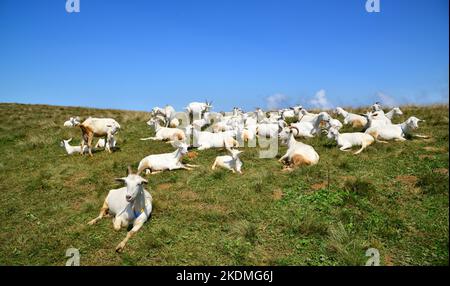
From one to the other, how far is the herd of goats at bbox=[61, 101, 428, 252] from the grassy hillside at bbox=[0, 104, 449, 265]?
52cm

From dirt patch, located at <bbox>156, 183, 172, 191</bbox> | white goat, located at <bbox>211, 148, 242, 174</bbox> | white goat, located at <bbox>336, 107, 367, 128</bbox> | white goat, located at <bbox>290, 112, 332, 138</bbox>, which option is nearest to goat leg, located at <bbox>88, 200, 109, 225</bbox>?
dirt patch, located at <bbox>156, 183, 172, 191</bbox>

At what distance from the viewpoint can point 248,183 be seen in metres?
11.9

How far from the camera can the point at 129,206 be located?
31.4ft

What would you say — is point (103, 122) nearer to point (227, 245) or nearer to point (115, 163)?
point (115, 163)

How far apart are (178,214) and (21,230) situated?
14.6 ft

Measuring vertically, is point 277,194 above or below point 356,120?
below

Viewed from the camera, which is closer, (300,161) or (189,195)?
(189,195)

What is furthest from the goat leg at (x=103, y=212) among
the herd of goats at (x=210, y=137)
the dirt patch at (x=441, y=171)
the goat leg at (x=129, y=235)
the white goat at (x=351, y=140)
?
the dirt patch at (x=441, y=171)

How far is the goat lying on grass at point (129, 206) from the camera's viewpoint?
29.6 feet

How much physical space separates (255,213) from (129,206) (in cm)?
341

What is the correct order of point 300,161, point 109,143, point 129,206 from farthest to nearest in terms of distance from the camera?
point 109,143
point 300,161
point 129,206

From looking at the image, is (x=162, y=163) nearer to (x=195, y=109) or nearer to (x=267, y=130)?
(x=267, y=130)

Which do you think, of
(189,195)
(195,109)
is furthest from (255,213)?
(195,109)
